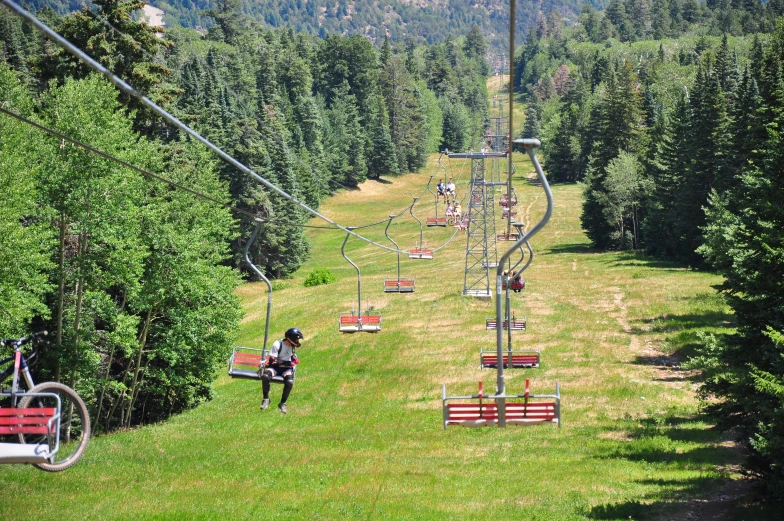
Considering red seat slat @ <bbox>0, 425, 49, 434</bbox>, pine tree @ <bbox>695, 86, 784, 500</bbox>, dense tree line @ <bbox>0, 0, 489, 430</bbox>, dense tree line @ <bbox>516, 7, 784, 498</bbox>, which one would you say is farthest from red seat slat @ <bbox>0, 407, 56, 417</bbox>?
dense tree line @ <bbox>0, 0, 489, 430</bbox>

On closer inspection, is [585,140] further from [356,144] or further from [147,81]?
[147,81]

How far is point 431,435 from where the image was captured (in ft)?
→ 133

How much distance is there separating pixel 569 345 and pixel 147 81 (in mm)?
31558

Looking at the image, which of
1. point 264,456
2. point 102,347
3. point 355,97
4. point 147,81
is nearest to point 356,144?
point 355,97

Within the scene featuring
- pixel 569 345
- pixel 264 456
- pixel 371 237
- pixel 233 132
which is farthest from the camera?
pixel 371 237

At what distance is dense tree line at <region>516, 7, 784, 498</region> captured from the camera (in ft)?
94.7

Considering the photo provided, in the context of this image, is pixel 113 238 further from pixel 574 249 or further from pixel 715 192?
pixel 574 249

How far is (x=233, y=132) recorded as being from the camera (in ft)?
308

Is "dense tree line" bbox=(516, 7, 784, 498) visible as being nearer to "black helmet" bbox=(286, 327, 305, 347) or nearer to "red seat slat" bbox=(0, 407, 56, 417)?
"black helmet" bbox=(286, 327, 305, 347)

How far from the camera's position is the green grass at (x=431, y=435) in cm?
2972

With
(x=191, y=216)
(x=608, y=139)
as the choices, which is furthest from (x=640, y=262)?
(x=191, y=216)

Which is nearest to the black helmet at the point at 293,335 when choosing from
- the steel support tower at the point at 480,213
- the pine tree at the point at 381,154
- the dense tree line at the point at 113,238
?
the dense tree line at the point at 113,238

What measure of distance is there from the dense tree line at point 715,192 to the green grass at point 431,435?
404 cm

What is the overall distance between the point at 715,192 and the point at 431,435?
136 feet
